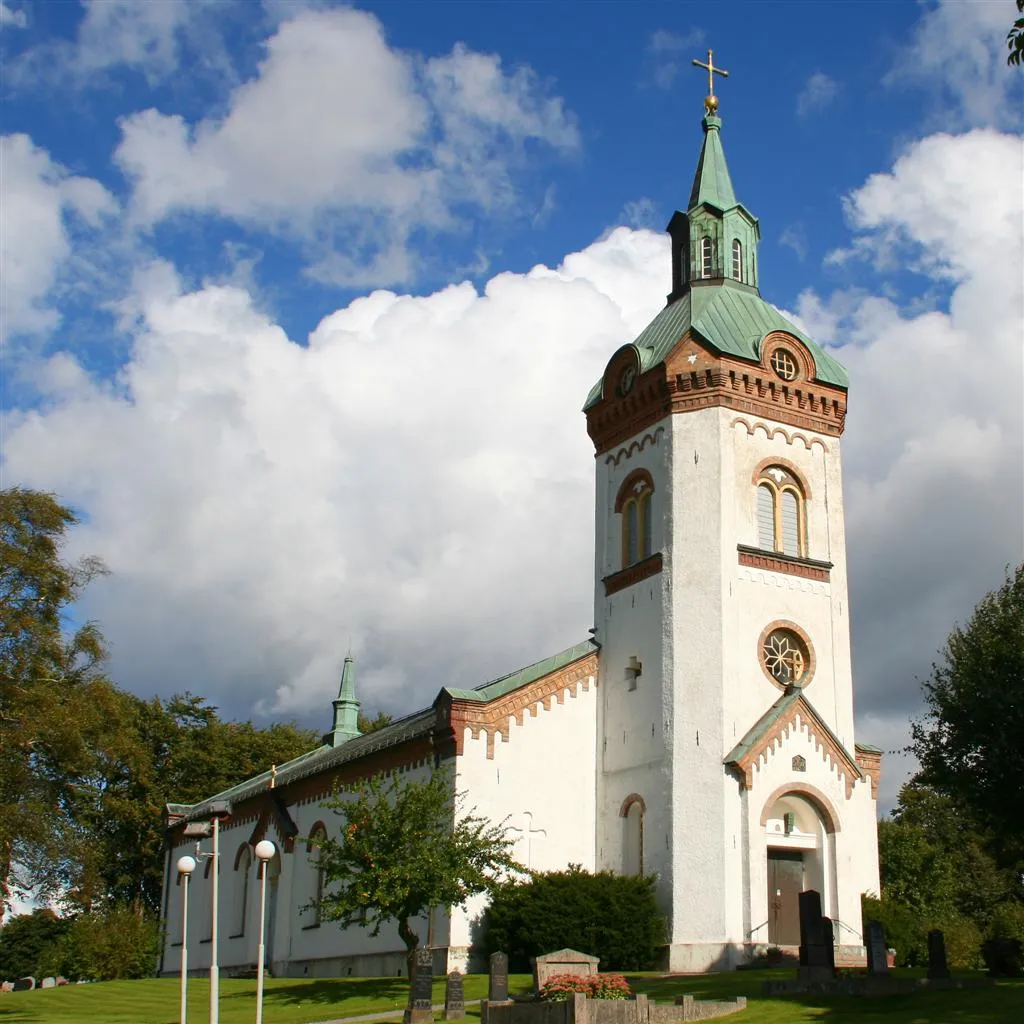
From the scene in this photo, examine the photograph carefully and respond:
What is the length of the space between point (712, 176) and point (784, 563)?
14468 mm

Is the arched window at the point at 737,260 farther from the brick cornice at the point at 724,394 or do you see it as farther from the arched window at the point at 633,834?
the arched window at the point at 633,834

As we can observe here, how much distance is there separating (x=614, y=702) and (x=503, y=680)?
329 centimetres

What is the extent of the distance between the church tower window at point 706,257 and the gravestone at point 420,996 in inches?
942

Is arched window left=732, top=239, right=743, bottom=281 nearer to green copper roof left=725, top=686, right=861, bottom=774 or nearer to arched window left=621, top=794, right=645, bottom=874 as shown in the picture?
green copper roof left=725, top=686, right=861, bottom=774

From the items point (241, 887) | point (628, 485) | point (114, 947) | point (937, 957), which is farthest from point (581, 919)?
point (114, 947)

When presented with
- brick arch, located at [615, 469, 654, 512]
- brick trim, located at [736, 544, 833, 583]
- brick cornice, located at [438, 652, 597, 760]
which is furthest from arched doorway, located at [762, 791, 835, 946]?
brick arch, located at [615, 469, 654, 512]

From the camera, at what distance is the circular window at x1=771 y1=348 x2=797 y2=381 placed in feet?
124

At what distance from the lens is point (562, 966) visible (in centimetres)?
2416

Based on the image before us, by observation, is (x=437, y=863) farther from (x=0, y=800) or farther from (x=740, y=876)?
(x=0, y=800)

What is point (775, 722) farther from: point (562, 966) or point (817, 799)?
point (562, 966)

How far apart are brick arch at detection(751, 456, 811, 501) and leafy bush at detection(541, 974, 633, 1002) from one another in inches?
684

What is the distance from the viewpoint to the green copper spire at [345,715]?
6269cm

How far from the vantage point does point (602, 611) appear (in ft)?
126

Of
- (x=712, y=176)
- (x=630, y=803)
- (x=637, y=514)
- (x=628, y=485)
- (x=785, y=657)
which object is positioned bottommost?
(x=630, y=803)
